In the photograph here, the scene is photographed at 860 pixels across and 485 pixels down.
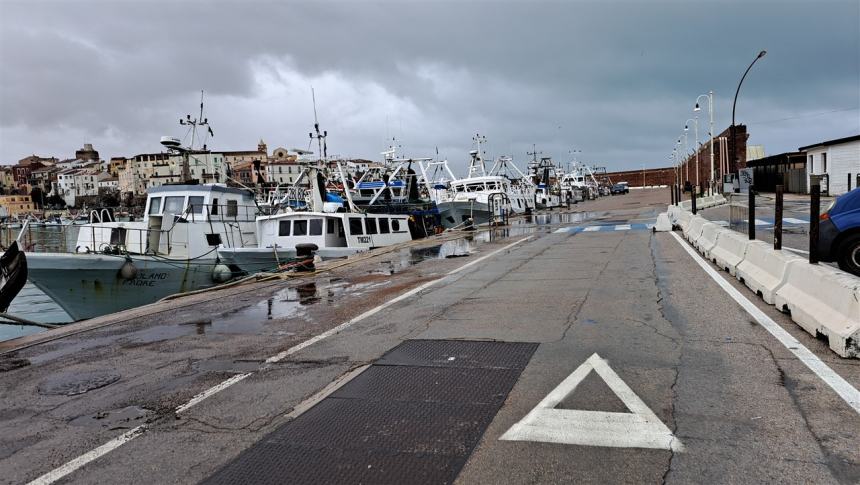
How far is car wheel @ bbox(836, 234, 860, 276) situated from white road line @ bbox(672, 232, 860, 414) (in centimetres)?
173

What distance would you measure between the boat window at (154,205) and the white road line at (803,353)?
19574mm

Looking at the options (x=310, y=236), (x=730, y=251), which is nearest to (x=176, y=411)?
(x=730, y=251)

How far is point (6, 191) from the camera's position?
17850 centimetres

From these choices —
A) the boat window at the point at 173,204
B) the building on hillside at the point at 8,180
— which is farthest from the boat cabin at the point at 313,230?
the building on hillside at the point at 8,180

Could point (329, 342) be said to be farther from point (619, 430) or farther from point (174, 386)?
point (619, 430)

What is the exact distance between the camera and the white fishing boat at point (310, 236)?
20.6 metres

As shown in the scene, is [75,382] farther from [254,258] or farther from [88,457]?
[254,258]

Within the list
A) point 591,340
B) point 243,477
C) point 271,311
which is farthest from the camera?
point 271,311

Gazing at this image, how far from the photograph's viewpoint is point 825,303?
6355 millimetres

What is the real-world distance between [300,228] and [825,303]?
18.8 meters

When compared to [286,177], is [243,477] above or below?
below

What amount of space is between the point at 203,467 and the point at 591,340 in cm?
431

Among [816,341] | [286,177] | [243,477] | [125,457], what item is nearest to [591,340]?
[816,341]

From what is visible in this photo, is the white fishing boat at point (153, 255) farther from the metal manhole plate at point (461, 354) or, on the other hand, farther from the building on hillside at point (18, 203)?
the building on hillside at point (18, 203)
